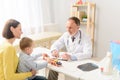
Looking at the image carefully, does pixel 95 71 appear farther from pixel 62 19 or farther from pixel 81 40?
pixel 62 19

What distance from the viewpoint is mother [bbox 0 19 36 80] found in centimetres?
175

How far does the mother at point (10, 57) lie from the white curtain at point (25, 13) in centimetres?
196

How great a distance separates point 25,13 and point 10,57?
262cm

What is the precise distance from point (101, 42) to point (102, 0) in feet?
3.01

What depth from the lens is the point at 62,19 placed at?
494 cm

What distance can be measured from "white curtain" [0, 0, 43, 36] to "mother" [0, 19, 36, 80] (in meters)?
1.96

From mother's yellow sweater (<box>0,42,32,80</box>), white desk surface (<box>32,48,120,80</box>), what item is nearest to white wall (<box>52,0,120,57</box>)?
white desk surface (<box>32,48,120,80</box>)

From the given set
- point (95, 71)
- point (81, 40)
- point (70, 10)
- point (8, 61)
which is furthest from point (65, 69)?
point (70, 10)

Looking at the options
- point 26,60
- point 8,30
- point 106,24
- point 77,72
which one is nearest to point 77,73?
point 77,72

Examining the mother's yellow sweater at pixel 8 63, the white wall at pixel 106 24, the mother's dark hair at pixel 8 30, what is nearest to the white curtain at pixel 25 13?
the white wall at pixel 106 24

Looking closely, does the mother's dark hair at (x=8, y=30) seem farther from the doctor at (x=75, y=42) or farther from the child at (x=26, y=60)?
the doctor at (x=75, y=42)

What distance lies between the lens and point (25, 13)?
425cm

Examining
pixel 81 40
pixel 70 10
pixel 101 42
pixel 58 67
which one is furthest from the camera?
pixel 70 10

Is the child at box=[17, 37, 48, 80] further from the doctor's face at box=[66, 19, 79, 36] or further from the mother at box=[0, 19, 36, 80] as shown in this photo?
the doctor's face at box=[66, 19, 79, 36]
